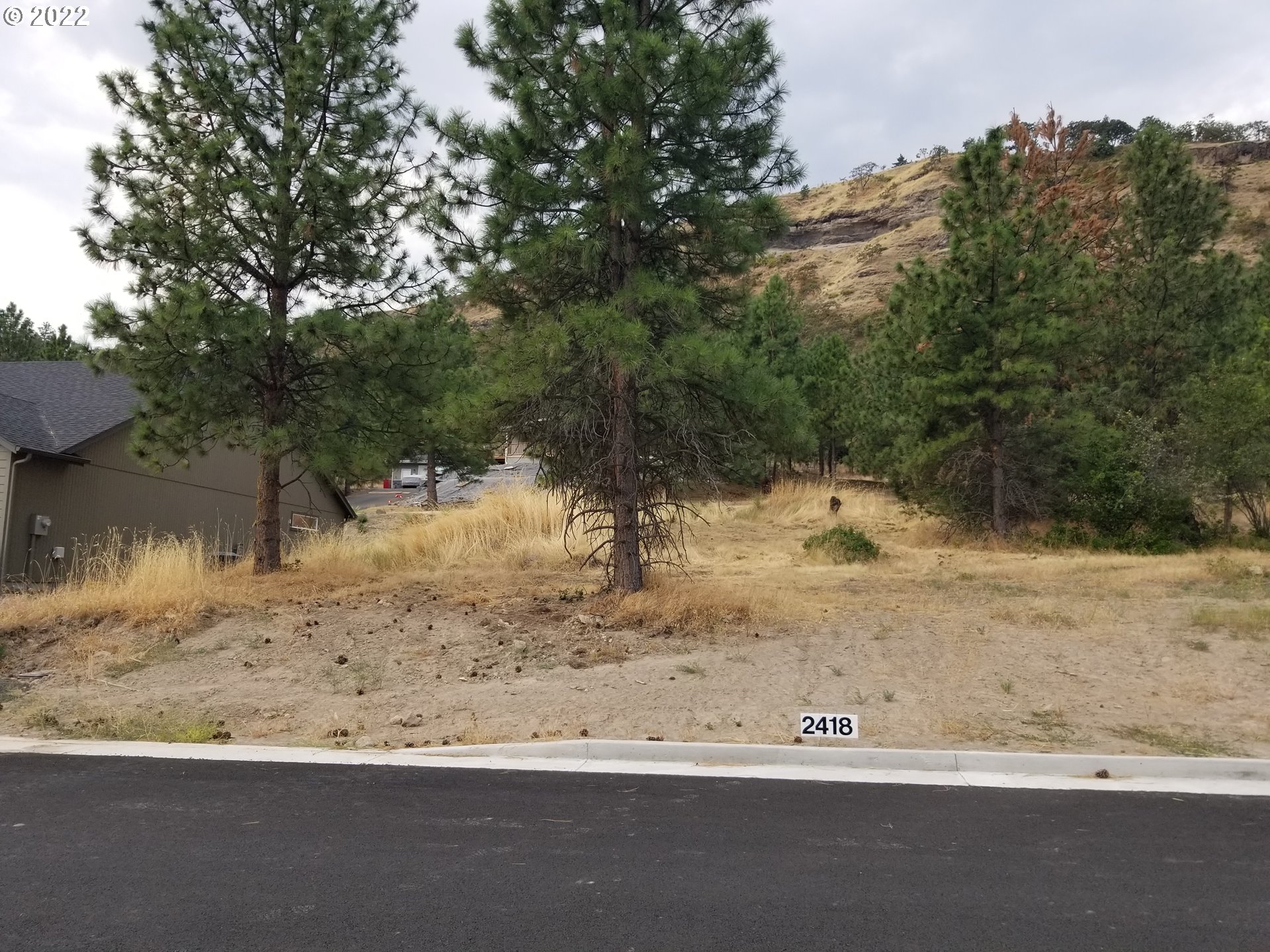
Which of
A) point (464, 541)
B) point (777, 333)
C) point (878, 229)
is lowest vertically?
point (464, 541)

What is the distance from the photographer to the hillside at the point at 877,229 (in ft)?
220

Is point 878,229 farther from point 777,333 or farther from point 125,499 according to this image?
point 125,499

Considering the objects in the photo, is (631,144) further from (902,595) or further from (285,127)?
(902,595)

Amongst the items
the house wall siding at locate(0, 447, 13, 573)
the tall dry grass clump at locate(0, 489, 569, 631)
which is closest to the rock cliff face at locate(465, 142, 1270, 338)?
the tall dry grass clump at locate(0, 489, 569, 631)

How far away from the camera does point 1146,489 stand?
1980 centimetres

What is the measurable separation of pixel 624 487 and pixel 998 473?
12515mm

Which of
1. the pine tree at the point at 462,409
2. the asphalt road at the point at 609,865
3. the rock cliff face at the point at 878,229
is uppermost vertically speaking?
the rock cliff face at the point at 878,229

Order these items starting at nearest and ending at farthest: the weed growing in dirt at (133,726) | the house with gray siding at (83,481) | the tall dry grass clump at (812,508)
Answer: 1. the weed growing in dirt at (133,726)
2. the house with gray siding at (83,481)
3. the tall dry grass clump at (812,508)

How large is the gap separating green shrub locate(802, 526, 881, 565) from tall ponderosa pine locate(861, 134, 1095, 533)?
136 inches

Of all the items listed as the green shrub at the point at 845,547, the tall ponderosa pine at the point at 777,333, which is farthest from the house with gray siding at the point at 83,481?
the tall ponderosa pine at the point at 777,333

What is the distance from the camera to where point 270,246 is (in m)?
12.8

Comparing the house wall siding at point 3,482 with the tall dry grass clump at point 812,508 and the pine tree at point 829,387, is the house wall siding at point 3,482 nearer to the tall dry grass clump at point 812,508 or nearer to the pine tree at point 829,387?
the tall dry grass clump at point 812,508

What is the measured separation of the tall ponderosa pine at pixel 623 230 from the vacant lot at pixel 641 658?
192cm

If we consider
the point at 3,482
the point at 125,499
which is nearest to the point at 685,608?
the point at 3,482
